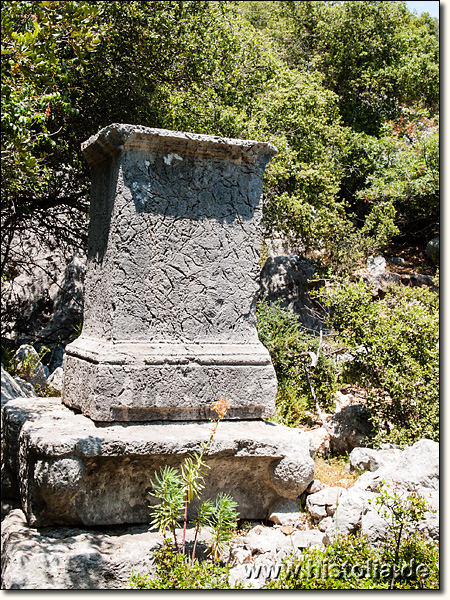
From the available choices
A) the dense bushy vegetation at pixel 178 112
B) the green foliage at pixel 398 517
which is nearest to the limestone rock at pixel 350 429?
the green foliage at pixel 398 517

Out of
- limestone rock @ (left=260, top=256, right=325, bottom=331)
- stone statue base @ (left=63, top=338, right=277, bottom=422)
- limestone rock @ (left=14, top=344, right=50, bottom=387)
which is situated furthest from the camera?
limestone rock @ (left=260, top=256, right=325, bottom=331)

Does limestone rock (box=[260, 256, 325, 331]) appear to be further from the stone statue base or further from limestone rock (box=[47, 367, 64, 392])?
the stone statue base

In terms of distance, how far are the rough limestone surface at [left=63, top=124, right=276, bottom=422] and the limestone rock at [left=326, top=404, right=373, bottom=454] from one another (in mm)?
2027

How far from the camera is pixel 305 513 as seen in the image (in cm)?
387

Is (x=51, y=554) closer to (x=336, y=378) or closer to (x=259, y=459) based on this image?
(x=259, y=459)

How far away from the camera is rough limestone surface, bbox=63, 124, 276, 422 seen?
12.1 ft

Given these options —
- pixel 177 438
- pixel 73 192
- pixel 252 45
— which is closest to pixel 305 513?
pixel 177 438

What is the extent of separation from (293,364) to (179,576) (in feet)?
14.3

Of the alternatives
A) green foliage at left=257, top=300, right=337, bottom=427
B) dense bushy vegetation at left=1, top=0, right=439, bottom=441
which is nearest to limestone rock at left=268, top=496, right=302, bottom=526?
dense bushy vegetation at left=1, top=0, right=439, bottom=441

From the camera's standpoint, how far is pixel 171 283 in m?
3.84

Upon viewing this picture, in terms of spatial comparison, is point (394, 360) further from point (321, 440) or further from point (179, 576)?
point (179, 576)

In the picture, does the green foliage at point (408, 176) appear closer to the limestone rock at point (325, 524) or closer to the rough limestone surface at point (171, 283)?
the rough limestone surface at point (171, 283)

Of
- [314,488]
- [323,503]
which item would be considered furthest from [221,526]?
[314,488]

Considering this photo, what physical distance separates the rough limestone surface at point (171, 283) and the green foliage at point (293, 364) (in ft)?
8.54
